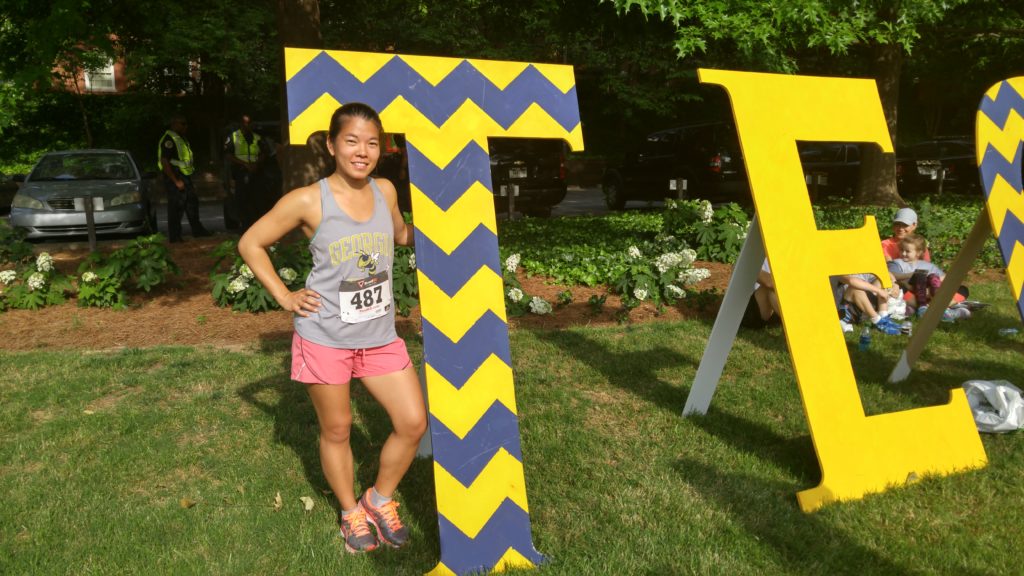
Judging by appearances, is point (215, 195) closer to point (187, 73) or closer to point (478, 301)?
point (187, 73)

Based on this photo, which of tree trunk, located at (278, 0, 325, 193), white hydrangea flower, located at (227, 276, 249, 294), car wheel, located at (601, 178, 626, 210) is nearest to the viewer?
white hydrangea flower, located at (227, 276, 249, 294)

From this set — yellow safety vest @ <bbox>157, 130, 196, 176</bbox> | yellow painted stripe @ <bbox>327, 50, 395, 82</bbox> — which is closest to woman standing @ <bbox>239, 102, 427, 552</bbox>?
yellow painted stripe @ <bbox>327, 50, 395, 82</bbox>

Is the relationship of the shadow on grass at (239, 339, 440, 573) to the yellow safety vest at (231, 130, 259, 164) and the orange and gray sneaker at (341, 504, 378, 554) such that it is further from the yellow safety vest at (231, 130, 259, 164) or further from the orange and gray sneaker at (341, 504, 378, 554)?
the yellow safety vest at (231, 130, 259, 164)

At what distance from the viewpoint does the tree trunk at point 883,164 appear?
1739cm

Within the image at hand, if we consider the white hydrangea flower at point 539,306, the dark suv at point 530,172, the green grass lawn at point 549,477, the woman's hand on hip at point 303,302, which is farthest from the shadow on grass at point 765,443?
the dark suv at point 530,172

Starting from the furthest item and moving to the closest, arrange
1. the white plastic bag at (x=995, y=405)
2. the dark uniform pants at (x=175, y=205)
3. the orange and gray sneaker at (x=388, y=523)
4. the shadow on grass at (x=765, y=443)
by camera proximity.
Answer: the dark uniform pants at (x=175, y=205) < the white plastic bag at (x=995, y=405) < the shadow on grass at (x=765, y=443) < the orange and gray sneaker at (x=388, y=523)

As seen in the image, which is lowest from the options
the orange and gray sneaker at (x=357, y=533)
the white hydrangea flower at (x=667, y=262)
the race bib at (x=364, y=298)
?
the white hydrangea flower at (x=667, y=262)

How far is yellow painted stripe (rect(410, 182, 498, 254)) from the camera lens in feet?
11.2

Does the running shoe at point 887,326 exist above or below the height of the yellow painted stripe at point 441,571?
below

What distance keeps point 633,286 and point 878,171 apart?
11.8 meters

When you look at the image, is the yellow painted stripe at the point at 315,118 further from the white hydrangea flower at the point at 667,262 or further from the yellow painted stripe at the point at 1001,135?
the white hydrangea flower at the point at 667,262

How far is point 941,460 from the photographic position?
4176 millimetres

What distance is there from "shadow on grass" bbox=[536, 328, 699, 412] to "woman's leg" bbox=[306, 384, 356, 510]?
89.1 inches

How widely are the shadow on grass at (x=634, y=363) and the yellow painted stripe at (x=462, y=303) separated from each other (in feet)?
6.72
